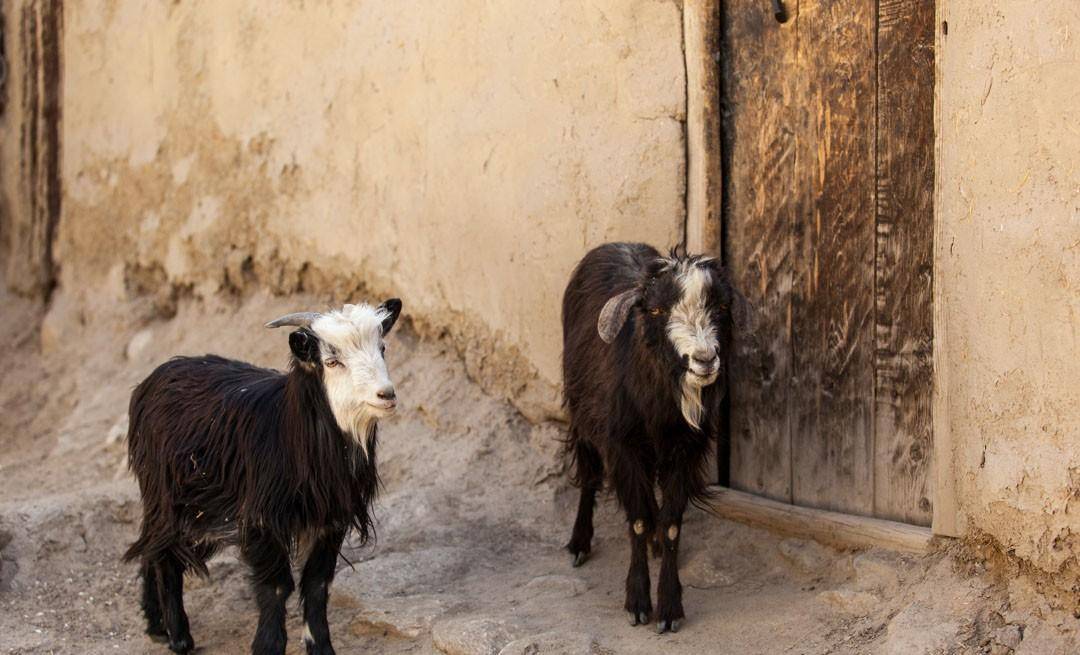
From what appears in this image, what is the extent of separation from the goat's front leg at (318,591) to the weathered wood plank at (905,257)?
2.27m

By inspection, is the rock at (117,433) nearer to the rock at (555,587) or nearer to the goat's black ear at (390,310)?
the rock at (555,587)

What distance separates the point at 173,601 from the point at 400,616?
929mm

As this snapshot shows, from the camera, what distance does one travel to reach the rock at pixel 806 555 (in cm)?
556

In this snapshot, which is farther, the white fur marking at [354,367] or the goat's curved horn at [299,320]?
the goat's curved horn at [299,320]

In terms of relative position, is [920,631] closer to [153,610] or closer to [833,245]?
[833,245]

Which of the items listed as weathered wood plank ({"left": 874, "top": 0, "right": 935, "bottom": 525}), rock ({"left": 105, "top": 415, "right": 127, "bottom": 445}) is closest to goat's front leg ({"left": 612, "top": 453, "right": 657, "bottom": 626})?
weathered wood plank ({"left": 874, "top": 0, "right": 935, "bottom": 525})

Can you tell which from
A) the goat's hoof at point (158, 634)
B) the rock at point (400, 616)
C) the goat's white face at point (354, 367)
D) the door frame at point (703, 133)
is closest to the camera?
the goat's white face at point (354, 367)

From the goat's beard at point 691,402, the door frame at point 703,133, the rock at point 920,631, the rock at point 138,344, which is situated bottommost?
the rock at point 920,631

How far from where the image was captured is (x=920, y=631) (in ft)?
15.3

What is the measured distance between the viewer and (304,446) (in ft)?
16.2

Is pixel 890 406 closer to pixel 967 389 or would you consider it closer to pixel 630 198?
pixel 967 389

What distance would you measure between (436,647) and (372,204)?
3006 mm

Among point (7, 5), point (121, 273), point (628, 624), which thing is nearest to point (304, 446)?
point (628, 624)

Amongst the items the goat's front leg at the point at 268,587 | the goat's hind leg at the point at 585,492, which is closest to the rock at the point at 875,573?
the goat's hind leg at the point at 585,492
